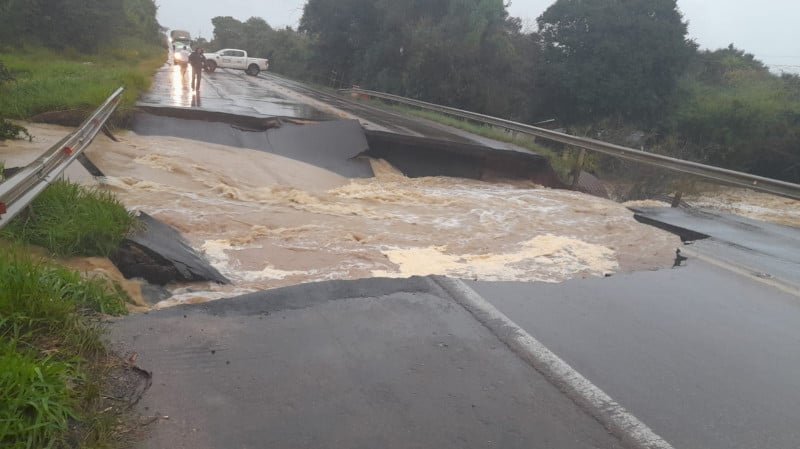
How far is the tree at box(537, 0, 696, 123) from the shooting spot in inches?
1297

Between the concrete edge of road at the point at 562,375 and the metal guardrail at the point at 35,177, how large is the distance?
3.56m

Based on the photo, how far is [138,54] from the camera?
4791 centimetres

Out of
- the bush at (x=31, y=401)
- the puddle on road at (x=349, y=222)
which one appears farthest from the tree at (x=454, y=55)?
the bush at (x=31, y=401)

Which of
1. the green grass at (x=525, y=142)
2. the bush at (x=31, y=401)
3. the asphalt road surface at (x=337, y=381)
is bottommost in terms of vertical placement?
the asphalt road surface at (x=337, y=381)

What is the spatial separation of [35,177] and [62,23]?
3747cm

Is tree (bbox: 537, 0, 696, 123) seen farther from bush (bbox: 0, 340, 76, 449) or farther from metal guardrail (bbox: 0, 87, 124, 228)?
bush (bbox: 0, 340, 76, 449)

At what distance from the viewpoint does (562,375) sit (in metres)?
3.88

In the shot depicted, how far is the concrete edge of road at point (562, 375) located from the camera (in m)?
3.27

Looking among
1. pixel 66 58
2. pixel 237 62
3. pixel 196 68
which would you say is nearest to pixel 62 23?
pixel 66 58

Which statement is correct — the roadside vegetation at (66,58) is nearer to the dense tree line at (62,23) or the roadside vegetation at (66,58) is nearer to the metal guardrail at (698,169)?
the dense tree line at (62,23)

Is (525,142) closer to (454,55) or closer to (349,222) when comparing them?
(349,222)

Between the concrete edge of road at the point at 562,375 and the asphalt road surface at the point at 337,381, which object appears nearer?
the asphalt road surface at the point at 337,381

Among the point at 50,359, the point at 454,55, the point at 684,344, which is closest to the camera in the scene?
the point at 50,359

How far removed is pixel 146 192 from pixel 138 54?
44.9 meters
